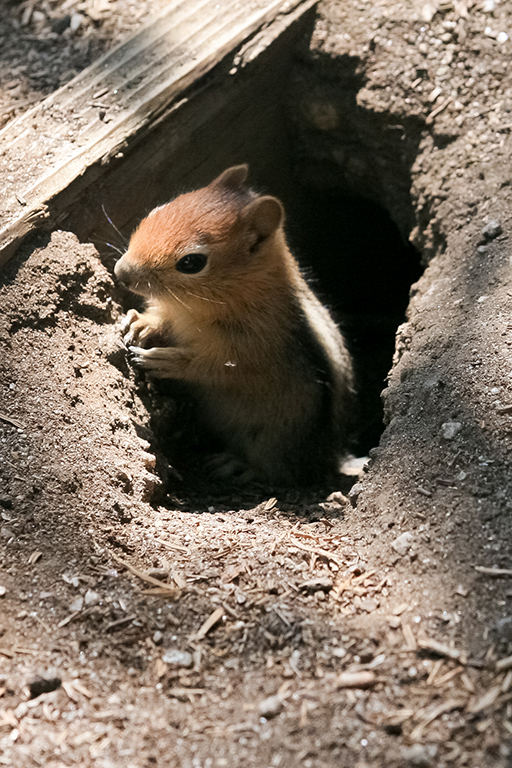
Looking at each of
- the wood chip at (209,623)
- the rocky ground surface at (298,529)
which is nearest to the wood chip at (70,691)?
the rocky ground surface at (298,529)

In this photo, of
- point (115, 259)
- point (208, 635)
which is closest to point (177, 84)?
point (115, 259)

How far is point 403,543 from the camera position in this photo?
7.75ft

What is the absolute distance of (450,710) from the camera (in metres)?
1.80

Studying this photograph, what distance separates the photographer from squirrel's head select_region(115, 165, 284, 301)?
328 cm

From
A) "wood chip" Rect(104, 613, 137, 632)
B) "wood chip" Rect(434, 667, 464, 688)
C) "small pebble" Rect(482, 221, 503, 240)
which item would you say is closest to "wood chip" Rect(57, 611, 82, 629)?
"wood chip" Rect(104, 613, 137, 632)

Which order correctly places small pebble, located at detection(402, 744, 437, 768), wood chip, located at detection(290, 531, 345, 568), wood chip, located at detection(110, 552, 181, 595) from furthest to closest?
wood chip, located at detection(290, 531, 345, 568)
wood chip, located at detection(110, 552, 181, 595)
small pebble, located at detection(402, 744, 437, 768)

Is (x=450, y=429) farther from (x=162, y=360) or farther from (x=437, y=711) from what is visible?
(x=162, y=360)

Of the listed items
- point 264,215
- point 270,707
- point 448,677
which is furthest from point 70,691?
point 264,215

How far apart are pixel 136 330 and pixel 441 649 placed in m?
2.34

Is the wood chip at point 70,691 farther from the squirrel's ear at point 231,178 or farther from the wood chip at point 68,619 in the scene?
the squirrel's ear at point 231,178

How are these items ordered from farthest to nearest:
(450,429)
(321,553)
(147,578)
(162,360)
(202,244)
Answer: (162,360), (202,244), (450,429), (321,553), (147,578)

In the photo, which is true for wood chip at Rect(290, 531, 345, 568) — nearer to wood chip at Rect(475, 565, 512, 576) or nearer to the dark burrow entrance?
wood chip at Rect(475, 565, 512, 576)

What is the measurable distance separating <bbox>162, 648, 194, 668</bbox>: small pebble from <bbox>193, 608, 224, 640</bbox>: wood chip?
7cm

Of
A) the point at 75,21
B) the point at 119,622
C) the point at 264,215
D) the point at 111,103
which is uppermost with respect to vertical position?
the point at 75,21
